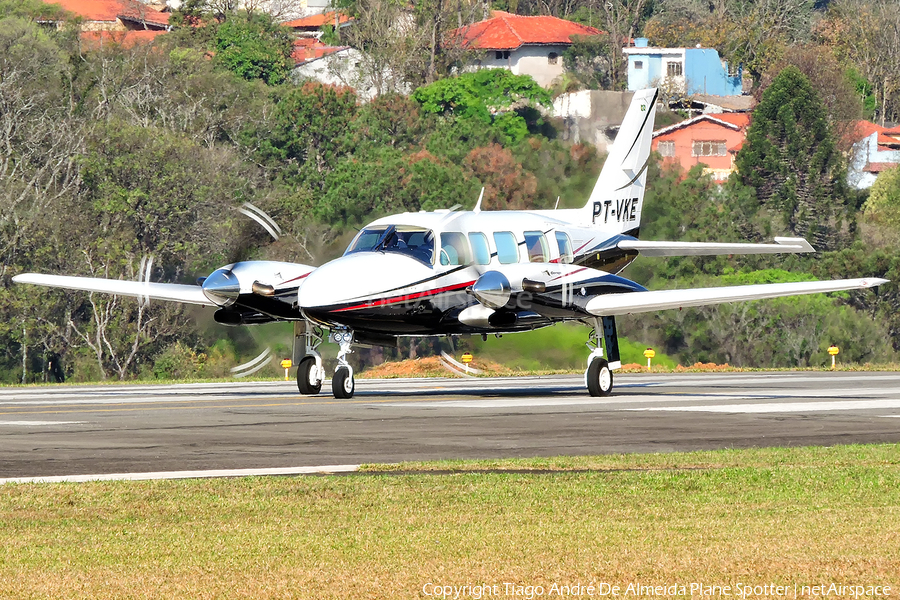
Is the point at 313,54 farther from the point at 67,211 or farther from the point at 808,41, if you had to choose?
the point at 67,211

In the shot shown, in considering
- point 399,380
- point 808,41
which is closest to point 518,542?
point 399,380

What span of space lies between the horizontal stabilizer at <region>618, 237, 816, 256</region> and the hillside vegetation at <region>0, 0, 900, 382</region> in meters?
16.3

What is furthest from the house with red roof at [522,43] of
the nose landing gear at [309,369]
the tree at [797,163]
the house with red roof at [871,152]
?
the nose landing gear at [309,369]

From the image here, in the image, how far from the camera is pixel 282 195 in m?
72.6

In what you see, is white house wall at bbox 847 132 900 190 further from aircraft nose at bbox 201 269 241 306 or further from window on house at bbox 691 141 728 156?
aircraft nose at bbox 201 269 241 306

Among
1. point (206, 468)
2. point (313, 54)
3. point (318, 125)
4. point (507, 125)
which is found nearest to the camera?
point (206, 468)

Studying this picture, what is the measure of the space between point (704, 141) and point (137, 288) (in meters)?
87.7

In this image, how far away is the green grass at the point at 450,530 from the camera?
350 inches

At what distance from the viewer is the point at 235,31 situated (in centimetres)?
11188

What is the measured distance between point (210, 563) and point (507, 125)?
93.7m

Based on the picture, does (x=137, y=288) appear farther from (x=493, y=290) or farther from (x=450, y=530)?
(x=450, y=530)

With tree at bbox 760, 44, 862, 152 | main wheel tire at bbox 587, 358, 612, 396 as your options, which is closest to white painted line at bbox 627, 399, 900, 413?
main wheel tire at bbox 587, 358, 612, 396

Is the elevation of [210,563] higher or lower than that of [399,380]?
higher

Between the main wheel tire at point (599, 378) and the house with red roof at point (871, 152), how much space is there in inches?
3390
